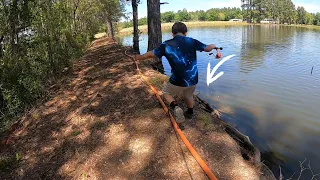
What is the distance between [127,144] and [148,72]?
17.9 ft

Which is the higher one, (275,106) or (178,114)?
(178,114)

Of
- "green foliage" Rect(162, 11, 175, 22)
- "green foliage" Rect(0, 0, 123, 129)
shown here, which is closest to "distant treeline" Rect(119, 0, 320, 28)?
"green foliage" Rect(162, 11, 175, 22)

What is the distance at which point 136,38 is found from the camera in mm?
18484

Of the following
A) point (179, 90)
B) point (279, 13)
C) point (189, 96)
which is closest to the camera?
point (179, 90)

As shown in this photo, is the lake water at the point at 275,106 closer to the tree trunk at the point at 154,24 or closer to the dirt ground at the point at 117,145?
A: the dirt ground at the point at 117,145

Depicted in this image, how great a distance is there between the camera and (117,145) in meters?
4.95

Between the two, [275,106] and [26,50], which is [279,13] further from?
[26,50]

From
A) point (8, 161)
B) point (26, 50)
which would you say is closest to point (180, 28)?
point (8, 161)

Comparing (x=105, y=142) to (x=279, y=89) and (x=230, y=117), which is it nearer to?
(x=230, y=117)

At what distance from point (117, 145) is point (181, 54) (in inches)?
80.1

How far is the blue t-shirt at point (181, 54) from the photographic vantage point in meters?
4.95

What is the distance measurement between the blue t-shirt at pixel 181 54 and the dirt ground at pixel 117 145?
1.08 m

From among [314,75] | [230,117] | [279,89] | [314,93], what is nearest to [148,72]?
[230,117]

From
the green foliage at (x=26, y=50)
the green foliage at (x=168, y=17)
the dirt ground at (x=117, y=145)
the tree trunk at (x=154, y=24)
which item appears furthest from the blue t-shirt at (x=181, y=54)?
the green foliage at (x=168, y=17)
